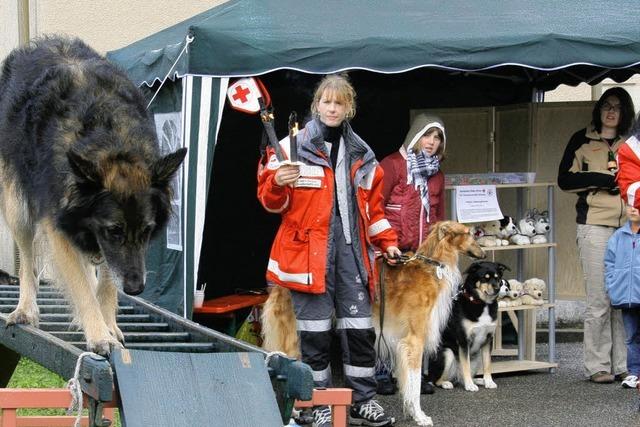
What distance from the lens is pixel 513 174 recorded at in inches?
349

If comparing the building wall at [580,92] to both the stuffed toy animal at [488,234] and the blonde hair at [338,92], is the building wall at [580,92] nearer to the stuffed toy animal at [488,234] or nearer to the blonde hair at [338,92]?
the stuffed toy animal at [488,234]

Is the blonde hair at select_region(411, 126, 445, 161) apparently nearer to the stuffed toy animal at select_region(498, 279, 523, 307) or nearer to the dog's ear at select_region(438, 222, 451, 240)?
the dog's ear at select_region(438, 222, 451, 240)

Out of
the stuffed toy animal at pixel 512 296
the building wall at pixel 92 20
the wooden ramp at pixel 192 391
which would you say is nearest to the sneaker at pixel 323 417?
the wooden ramp at pixel 192 391

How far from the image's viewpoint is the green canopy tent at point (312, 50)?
24.1 ft

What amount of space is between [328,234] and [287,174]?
1.94 ft

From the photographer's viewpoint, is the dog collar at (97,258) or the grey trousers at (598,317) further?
the grey trousers at (598,317)

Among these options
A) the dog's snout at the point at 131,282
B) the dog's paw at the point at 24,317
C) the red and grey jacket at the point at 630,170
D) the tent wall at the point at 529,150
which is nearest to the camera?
the dog's snout at the point at 131,282

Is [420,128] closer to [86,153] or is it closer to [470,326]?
[470,326]

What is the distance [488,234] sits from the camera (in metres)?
8.69

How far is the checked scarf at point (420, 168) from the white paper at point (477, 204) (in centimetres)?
51

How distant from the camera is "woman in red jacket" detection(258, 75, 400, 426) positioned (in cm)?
648

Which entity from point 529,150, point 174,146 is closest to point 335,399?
point 174,146

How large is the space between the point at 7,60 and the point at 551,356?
524 cm

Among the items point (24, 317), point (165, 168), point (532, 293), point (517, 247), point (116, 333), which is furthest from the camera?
point (532, 293)
